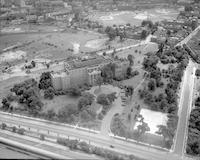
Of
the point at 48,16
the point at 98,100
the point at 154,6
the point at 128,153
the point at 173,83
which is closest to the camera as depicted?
the point at 128,153

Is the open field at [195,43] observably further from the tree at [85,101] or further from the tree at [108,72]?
the tree at [85,101]

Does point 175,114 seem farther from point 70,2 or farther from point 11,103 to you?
point 70,2

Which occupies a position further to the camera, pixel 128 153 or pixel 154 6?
pixel 154 6

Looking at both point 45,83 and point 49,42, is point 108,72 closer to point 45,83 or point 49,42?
point 45,83

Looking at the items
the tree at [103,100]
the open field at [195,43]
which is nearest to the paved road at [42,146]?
the tree at [103,100]

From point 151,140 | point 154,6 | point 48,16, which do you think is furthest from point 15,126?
point 154,6

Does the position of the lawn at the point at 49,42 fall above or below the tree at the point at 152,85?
above

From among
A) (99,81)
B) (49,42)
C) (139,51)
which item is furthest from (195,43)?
(49,42)
